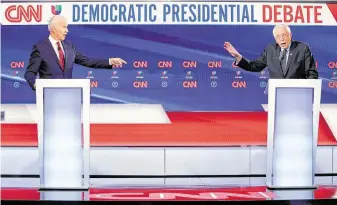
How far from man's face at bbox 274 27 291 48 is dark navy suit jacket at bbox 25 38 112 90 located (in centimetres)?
187

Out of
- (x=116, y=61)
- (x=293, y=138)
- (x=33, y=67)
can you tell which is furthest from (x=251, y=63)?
(x=33, y=67)

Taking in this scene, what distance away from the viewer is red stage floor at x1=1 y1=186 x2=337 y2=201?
4117mm

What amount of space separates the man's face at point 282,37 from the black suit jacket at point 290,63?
5 centimetres

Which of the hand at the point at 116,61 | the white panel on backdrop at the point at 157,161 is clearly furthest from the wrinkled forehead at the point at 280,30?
the hand at the point at 116,61

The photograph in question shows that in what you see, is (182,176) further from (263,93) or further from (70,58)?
(70,58)

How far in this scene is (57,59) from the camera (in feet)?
17.8

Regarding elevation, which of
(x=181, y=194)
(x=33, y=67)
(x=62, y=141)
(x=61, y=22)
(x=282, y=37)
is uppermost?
(x=61, y=22)

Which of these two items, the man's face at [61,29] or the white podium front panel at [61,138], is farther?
the man's face at [61,29]

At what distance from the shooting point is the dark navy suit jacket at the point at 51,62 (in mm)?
5402

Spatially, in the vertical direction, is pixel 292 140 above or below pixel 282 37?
below

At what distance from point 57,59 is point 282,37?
2.48 metres

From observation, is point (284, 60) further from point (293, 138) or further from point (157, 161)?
point (157, 161)

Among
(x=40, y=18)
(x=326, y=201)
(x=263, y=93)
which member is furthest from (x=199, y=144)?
(x=40, y=18)

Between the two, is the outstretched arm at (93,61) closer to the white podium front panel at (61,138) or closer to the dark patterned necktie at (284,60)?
the white podium front panel at (61,138)
